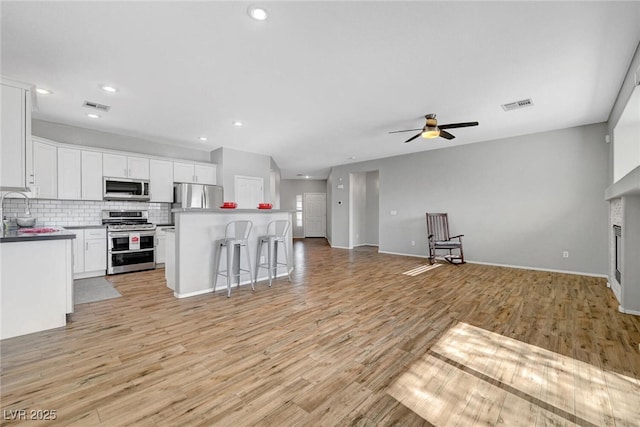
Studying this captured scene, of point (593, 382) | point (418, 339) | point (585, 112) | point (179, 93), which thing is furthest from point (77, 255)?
point (585, 112)

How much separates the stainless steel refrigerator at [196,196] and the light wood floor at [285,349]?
2166mm

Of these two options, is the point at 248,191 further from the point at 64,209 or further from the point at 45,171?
the point at 45,171

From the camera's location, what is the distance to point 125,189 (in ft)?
17.3

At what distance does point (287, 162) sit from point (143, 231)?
14.1 feet

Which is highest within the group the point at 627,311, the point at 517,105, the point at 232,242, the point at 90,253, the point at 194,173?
the point at 517,105

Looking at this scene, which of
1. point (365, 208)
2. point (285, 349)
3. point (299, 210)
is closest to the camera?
point (285, 349)

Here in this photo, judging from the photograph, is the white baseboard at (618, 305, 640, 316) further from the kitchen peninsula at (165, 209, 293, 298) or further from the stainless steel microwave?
the stainless steel microwave

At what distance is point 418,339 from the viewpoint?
7.95 ft

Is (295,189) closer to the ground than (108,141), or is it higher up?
closer to the ground

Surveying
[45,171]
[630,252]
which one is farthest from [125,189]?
[630,252]

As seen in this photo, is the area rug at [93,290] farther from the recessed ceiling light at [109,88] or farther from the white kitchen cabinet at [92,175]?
the recessed ceiling light at [109,88]

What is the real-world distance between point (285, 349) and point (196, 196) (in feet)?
15.2

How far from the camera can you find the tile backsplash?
4.49 meters

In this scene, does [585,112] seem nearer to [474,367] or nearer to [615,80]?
[615,80]
